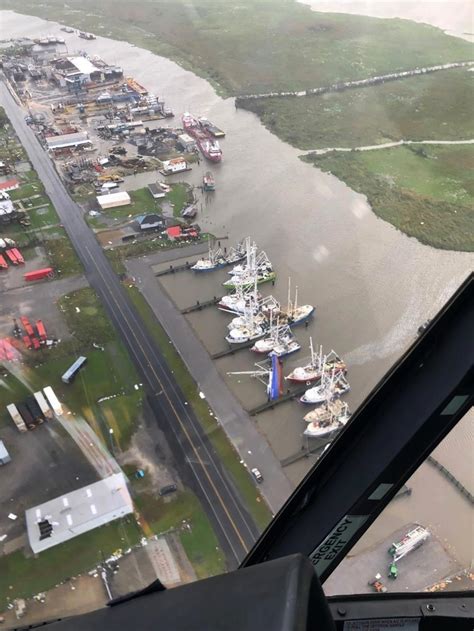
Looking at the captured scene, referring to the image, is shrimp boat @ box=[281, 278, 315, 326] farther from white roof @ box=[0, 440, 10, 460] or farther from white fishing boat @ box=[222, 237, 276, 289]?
white roof @ box=[0, 440, 10, 460]

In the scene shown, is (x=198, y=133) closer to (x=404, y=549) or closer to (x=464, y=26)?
(x=404, y=549)

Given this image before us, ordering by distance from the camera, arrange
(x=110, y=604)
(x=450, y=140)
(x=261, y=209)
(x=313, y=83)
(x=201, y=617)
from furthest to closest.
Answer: (x=313, y=83), (x=450, y=140), (x=261, y=209), (x=110, y=604), (x=201, y=617)

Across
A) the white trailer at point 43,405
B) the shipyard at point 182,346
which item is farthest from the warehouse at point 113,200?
the white trailer at point 43,405

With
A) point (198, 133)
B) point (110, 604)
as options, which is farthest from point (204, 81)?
point (110, 604)

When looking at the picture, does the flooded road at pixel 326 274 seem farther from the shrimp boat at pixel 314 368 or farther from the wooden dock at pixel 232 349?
the shrimp boat at pixel 314 368

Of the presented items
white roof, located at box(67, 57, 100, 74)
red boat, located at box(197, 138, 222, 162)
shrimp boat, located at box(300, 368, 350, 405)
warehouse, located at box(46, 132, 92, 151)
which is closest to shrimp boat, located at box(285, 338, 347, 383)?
shrimp boat, located at box(300, 368, 350, 405)

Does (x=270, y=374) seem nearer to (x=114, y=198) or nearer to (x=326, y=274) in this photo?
(x=326, y=274)
